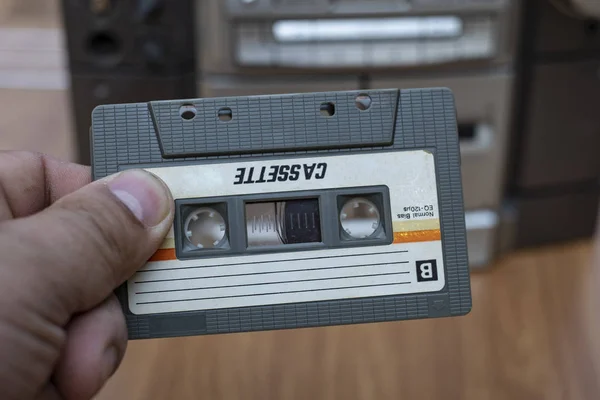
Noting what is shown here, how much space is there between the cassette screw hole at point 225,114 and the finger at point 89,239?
2.8 inches

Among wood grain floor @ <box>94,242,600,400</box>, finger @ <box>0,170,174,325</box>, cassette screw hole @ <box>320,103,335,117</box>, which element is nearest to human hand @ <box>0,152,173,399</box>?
finger @ <box>0,170,174,325</box>

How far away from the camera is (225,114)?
515 millimetres

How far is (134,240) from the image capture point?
0.46 m

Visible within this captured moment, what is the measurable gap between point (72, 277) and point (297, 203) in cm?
18

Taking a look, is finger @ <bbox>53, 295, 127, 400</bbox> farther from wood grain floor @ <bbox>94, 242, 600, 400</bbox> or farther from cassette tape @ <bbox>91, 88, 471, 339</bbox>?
wood grain floor @ <bbox>94, 242, 600, 400</bbox>

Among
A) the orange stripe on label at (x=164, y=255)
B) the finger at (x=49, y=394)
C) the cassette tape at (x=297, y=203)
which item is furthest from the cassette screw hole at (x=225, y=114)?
the finger at (x=49, y=394)

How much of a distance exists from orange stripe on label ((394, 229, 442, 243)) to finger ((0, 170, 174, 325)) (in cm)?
17

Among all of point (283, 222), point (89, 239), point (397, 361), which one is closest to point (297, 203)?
point (283, 222)

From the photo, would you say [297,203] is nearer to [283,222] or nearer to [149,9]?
[283,222]

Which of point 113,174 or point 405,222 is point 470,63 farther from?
point 113,174

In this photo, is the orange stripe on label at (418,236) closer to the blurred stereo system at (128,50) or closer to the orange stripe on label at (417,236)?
the orange stripe on label at (417,236)

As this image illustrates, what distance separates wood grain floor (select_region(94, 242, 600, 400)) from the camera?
767 millimetres

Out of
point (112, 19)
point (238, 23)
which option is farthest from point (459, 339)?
point (112, 19)

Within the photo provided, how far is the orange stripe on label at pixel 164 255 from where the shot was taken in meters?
0.50
